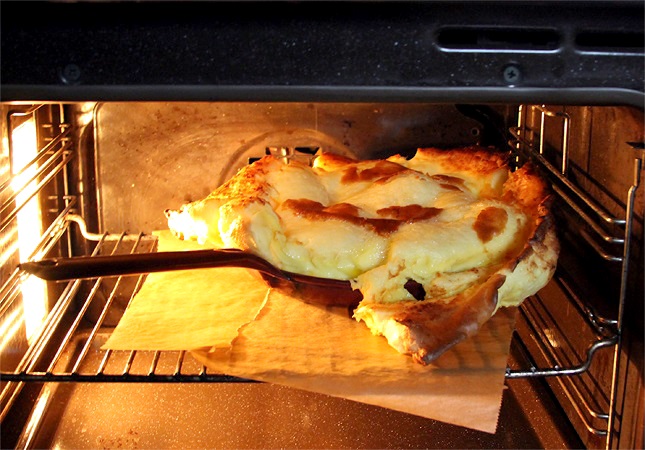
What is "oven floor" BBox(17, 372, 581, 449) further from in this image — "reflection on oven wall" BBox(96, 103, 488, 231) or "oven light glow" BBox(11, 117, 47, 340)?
"reflection on oven wall" BBox(96, 103, 488, 231)

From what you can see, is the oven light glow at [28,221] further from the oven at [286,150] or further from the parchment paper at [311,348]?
the parchment paper at [311,348]

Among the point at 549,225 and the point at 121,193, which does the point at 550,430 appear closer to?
the point at 549,225

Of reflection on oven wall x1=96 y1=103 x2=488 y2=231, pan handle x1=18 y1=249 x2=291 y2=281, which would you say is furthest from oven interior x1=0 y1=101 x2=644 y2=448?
pan handle x1=18 y1=249 x2=291 y2=281

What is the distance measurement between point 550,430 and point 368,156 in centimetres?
61

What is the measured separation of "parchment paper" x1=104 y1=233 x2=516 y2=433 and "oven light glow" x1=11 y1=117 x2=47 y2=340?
0.24 meters

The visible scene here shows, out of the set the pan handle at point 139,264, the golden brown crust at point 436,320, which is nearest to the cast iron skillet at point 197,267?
the pan handle at point 139,264

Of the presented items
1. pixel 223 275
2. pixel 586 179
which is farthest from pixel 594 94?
pixel 223 275

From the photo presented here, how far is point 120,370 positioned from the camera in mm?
1475

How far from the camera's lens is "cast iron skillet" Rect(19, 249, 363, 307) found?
104 centimetres

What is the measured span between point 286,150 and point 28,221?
0.50 meters

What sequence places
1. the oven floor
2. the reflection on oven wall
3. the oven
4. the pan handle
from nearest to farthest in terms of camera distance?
the oven
the pan handle
the oven floor
the reflection on oven wall

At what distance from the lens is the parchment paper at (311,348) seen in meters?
1.06

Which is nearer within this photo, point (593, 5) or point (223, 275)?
point (593, 5)

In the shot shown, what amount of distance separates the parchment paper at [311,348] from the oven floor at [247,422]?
7.4 inches
